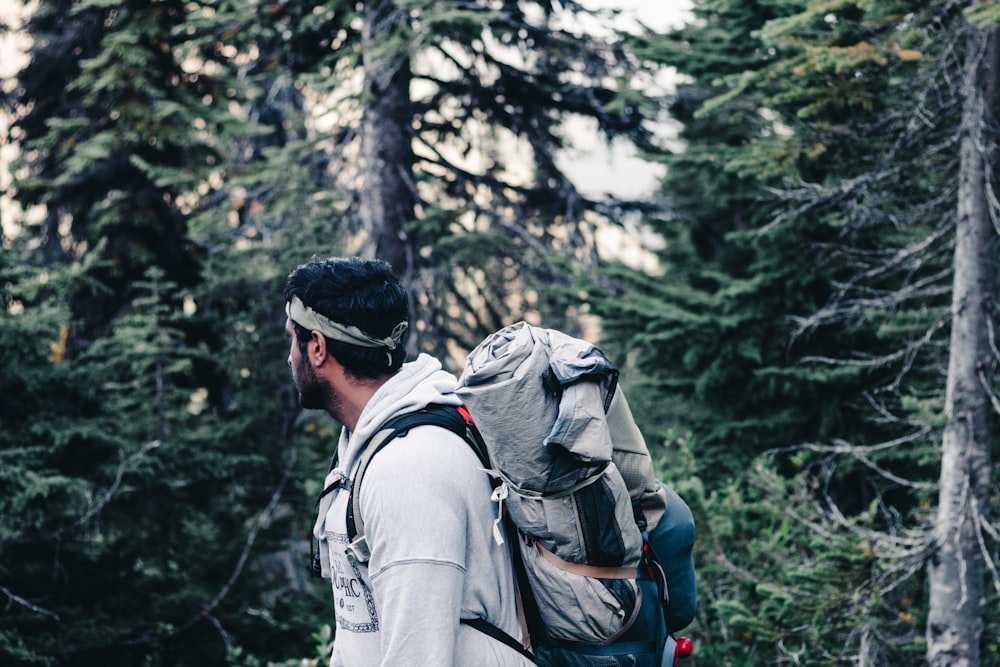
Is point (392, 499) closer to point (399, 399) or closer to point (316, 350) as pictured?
point (399, 399)

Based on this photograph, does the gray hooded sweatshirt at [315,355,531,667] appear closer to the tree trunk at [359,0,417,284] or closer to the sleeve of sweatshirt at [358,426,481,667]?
the sleeve of sweatshirt at [358,426,481,667]

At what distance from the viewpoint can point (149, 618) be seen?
23.7ft

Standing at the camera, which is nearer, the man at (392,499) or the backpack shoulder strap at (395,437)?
the man at (392,499)

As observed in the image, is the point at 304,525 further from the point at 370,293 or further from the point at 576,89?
the point at 370,293

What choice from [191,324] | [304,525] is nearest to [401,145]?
[191,324]

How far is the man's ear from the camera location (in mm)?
2455

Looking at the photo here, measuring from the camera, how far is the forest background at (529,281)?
6.51 metres

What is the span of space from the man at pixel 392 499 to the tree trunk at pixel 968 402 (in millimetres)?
5288

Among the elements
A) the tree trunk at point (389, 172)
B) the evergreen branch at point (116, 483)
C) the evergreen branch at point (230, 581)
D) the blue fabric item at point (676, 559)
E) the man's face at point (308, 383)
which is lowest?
the evergreen branch at point (230, 581)

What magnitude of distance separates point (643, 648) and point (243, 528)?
7.60 metres

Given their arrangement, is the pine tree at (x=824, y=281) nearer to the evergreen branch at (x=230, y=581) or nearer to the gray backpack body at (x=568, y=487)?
the evergreen branch at (x=230, y=581)

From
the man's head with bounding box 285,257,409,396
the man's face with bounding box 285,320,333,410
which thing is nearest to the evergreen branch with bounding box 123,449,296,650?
the man's face with bounding box 285,320,333,410

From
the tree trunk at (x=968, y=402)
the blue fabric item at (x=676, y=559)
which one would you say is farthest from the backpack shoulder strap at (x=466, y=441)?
the tree trunk at (x=968, y=402)

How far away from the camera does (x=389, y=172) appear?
1027cm
